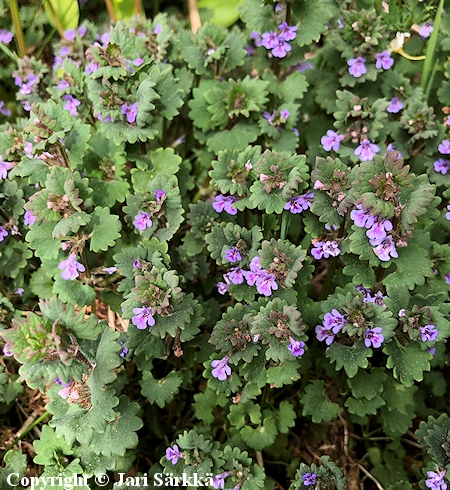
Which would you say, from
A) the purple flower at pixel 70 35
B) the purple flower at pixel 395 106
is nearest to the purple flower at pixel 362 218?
the purple flower at pixel 395 106

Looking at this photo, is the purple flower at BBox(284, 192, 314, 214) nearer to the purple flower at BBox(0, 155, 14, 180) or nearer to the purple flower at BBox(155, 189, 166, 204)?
the purple flower at BBox(155, 189, 166, 204)

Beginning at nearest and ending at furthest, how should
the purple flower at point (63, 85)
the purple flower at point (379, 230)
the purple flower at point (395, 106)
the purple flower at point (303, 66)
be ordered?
the purple flower at point (379, 230) → the purple flower at point (63, 85) → the purple flower at point (395, 106) → the purple flower at point (303, 66)

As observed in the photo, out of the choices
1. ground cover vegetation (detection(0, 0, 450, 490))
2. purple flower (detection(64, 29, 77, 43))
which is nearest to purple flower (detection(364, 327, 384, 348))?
ground cover vegetation (detection(0, 0, 450, 490))

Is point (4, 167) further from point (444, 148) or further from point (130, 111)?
point (444, 148)

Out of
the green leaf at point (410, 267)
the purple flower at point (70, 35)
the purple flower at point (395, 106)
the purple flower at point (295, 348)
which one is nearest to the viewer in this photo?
the purple flower at point (295, 348)

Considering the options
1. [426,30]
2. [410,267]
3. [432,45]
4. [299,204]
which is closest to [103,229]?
[299,204]

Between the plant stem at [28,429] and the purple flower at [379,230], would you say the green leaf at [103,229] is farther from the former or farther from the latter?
the purple flower at [379,230]

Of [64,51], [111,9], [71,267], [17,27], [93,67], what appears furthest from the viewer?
[111,9]
